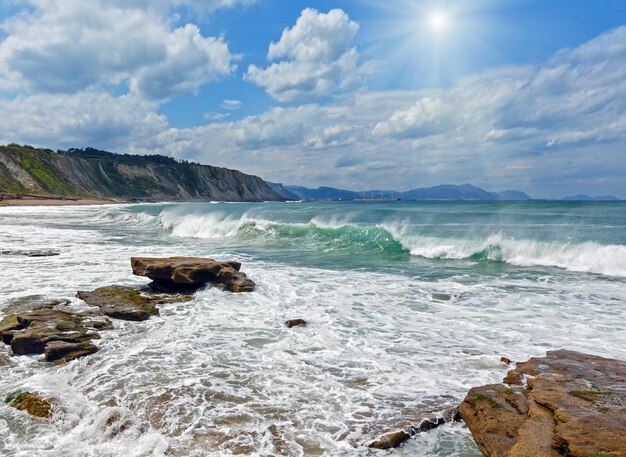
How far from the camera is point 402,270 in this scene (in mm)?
19250

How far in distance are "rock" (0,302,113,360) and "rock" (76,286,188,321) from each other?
517mm

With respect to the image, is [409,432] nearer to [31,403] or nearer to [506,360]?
[506,360]

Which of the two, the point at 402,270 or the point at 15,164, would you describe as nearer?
the point at 402,270

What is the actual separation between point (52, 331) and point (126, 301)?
9.81ft

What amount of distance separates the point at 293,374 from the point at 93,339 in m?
4.69

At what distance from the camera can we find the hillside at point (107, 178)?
11003cm

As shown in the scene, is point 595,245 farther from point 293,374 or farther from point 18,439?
point 18,439

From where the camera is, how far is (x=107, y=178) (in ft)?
513

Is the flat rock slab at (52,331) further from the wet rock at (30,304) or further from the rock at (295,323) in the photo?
the rock at (295,323)

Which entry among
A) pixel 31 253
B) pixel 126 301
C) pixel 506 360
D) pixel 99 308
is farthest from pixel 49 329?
pixel 31 253

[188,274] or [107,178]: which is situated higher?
[107,178]

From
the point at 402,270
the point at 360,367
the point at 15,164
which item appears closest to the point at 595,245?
the point at 402,270

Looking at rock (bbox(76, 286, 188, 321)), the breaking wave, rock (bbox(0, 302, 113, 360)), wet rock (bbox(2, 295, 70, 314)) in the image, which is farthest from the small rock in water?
wet rock (bbox(2, 295, 70, 314))

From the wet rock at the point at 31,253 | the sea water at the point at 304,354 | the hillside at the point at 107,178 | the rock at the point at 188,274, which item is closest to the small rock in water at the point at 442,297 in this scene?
the sea water at the point at 304,354
